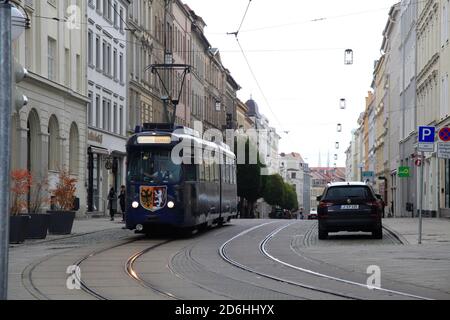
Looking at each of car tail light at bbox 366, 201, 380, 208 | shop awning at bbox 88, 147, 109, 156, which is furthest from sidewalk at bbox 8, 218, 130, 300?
shop awning at bbox 88, 147, 109, 156

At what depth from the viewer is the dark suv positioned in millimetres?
24484

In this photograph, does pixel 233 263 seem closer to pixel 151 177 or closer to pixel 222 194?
pixel 151 177

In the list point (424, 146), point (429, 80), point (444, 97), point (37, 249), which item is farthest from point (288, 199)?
point (37, 249)

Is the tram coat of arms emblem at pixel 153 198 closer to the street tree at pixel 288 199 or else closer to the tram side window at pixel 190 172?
the tram side window at pixel 190 172

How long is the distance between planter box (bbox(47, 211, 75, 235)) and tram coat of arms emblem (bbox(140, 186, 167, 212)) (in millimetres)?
3966

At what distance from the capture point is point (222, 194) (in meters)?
33.5

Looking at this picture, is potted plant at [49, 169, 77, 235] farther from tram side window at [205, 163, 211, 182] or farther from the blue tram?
tram side window at [205, 163, 211, 182]

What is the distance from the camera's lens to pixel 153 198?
25.1m

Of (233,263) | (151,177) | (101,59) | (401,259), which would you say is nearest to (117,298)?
(233,263)

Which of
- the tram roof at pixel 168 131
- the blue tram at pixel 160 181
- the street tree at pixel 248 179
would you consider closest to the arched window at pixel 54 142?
the tram roof at pixel 168 131

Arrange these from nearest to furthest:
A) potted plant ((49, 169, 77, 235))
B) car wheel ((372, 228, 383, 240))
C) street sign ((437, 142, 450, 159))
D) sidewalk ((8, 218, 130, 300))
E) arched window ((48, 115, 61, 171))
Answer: sidewalk ((8, 218, 130, 300)) → street sign ((437, 142, 450, 159)) → car wheel ((372, 228, 383, 240)) → potted plant ((49, 169, 77, 235)) → arched window ((48, 115, 61, 171))

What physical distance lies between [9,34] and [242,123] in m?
121

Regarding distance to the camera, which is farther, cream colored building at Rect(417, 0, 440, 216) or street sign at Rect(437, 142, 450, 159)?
cream colored building at Rect(417, 0, 440, 216)

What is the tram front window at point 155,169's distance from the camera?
2511 cm
